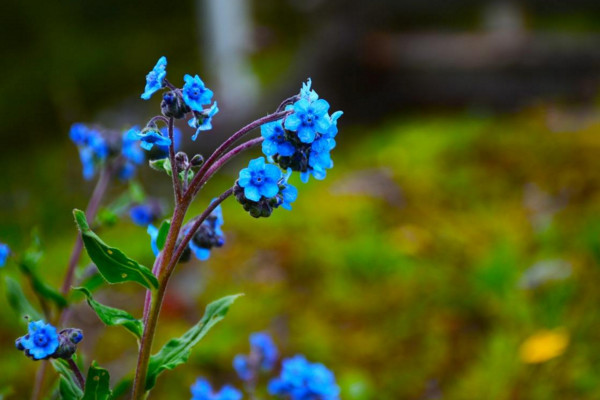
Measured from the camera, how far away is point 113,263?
1.17 meters

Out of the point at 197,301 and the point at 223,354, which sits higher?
the point at 197,301

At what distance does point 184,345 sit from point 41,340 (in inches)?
10.6

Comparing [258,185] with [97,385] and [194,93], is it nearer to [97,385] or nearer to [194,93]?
[194,93]

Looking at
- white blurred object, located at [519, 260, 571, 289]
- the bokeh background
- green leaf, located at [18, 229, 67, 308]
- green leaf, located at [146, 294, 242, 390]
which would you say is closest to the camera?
green leaf, located at [146, 294, 242, 390]

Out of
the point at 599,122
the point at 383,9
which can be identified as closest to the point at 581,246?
the point at 599,122

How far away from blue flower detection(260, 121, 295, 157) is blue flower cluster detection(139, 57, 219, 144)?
3.8 inches

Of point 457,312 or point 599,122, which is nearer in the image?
point 457,312

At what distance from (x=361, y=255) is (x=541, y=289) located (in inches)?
29.2

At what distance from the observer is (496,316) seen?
2.42m

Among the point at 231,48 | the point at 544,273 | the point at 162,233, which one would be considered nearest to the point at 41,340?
the point at 162,233

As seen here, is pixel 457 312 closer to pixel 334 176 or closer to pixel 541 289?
pixel 541 289

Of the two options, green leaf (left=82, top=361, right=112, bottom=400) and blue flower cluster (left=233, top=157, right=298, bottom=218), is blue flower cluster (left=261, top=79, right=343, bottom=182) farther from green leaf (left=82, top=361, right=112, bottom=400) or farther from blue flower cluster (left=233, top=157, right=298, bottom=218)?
green leaf (left=82, top=361, right=112, bottom=400)

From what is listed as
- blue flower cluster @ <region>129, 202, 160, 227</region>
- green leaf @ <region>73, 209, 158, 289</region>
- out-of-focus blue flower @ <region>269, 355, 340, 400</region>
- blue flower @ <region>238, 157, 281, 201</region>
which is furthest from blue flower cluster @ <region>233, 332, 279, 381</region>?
blue flower @ <region>238, 157, 281, 201</region>

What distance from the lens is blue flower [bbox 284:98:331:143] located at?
1.03 metres
